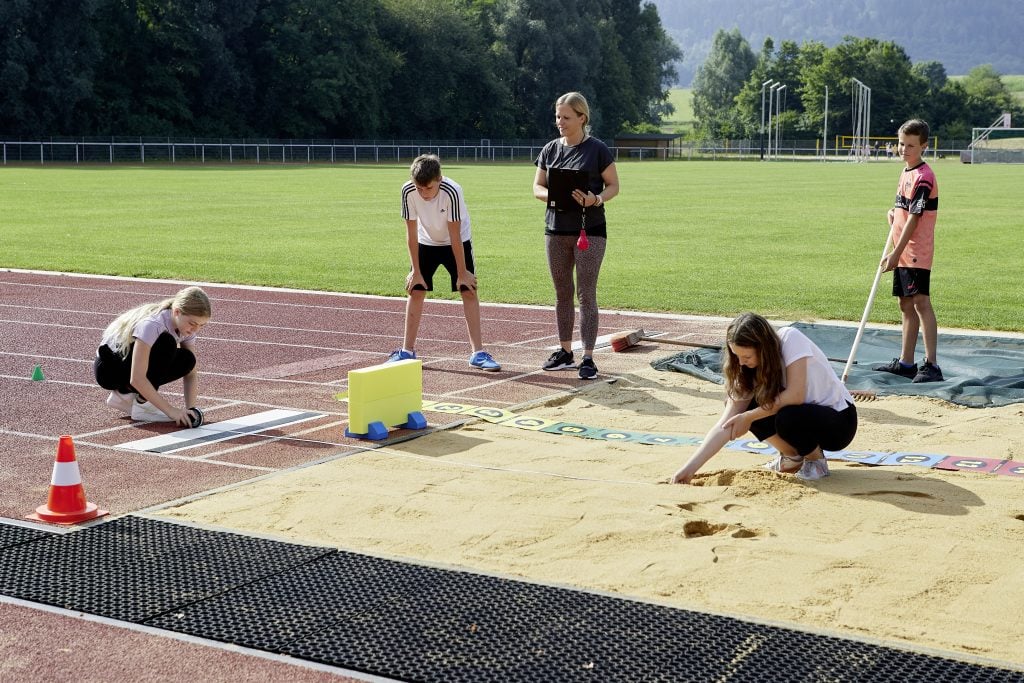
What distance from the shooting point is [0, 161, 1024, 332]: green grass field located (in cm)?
1466

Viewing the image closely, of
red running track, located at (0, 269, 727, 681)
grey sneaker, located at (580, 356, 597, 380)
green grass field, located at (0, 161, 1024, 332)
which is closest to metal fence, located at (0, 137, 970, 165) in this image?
green grass field, located at (0, 161, 1024, 332)

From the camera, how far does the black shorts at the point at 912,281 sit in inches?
380

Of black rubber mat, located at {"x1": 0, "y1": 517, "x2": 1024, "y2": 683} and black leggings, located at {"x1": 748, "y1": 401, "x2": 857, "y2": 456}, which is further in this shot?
black leggings, located at {"x1": 748, "y1": 401, "x2": 857, "y2": 456}

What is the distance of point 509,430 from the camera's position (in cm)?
810

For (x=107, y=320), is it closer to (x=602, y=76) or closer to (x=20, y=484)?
(x=20, y=484)

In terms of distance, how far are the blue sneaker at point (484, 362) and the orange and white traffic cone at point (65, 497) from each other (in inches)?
179

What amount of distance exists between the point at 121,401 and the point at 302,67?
231 feet

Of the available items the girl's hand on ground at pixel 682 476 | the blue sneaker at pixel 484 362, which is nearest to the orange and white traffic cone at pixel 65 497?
the girl's hand on ground at pixel 682 476

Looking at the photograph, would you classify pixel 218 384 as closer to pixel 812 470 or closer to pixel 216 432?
pixel 216 432

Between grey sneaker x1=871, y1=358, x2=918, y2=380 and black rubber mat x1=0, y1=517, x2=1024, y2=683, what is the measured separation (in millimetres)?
5481

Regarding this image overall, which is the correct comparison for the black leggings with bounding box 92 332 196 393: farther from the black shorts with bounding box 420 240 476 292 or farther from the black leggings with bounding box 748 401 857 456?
the black leggings with bounding box 748 401 857 456

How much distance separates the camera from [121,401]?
27.0 feet

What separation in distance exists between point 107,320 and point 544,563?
8.32 m

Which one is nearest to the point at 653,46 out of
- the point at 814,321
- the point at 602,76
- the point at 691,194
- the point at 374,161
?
the point at 602,76
